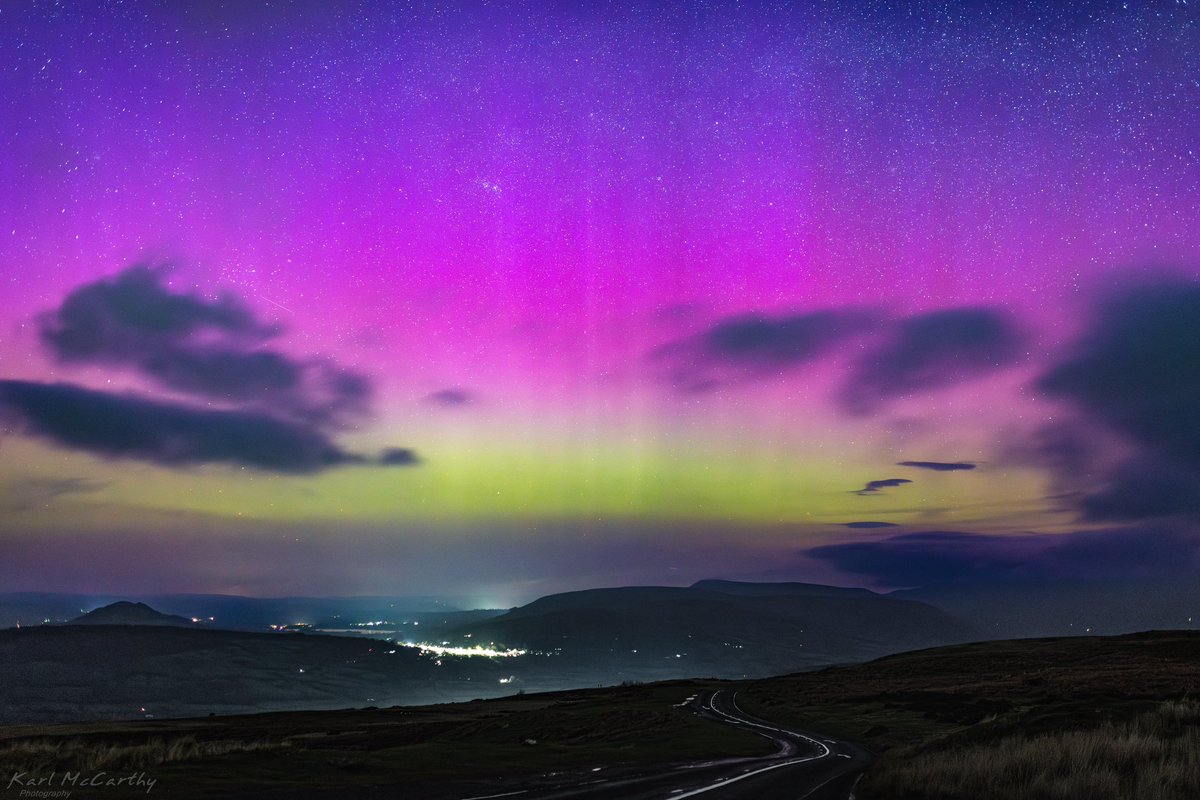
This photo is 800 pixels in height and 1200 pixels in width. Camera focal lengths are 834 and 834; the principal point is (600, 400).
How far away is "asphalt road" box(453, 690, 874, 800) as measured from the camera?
75.7 feet

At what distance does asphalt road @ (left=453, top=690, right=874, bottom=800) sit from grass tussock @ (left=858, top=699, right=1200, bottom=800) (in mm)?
2143

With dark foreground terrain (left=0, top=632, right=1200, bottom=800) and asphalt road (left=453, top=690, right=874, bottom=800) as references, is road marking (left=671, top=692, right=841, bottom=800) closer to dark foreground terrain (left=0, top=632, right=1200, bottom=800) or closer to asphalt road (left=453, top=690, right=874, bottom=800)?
asphalt road (left=453, top=690, right=874, bottom=800)

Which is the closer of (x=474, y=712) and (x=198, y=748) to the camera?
(x=198, y=748)

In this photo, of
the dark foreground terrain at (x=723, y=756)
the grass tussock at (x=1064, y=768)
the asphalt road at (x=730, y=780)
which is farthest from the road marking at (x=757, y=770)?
the grass tussock at (x=1064, y=768)

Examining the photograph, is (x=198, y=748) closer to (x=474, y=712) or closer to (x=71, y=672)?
(x=474, y=712)

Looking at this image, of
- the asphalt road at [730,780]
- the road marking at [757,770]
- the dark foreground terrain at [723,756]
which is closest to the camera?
the dark foreground terrain at [723,756]

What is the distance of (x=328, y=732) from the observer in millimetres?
71375

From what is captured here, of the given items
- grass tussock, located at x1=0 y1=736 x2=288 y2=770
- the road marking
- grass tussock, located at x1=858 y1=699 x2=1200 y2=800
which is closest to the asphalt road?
the road marking

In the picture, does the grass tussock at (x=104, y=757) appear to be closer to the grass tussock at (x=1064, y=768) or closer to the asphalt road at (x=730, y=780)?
the asphalt road at (x=730, y=780)

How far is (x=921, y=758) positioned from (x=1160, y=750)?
7472mm

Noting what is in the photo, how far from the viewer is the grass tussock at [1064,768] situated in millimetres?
18844

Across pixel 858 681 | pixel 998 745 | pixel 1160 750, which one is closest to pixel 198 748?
pixel 998 745

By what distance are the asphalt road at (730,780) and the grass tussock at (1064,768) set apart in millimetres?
2143

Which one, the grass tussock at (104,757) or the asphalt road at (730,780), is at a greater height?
the grass tussock at (104,757)
